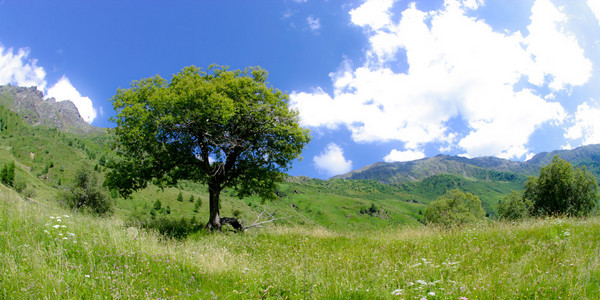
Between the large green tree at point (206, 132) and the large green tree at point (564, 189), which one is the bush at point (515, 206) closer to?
the large green tree at point (564, 189)

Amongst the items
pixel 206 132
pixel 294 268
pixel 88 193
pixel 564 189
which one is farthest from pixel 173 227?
pixel 88 193

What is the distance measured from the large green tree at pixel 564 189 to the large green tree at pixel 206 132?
46514mm

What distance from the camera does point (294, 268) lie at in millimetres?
7133

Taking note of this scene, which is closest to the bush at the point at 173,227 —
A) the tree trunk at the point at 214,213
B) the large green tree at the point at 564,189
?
the tree trunk at the point at 214,213

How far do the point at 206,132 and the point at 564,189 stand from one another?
5767 centimetres

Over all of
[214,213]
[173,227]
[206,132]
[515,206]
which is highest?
[206,132]

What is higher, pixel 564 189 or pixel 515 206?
pixel 564 189

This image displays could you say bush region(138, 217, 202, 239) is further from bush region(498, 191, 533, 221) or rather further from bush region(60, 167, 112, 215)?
bush region(60, 167, 112, 215)

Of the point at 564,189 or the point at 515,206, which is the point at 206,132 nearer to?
the point at 564,189

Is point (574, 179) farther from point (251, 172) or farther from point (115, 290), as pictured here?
point (115, 290)

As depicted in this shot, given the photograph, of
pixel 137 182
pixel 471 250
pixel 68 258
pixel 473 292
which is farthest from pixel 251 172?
pixel 473 292

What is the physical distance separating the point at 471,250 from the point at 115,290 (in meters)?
8.86

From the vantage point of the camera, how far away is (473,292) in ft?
17.2

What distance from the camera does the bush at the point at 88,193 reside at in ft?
236
